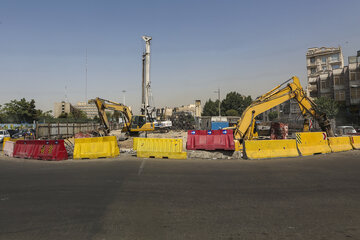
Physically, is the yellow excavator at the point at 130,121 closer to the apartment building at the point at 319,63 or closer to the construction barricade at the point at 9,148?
the construction barricade at the point at 9,148

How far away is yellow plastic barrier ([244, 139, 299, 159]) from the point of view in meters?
13.1

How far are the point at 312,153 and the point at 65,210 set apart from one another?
1338 cm

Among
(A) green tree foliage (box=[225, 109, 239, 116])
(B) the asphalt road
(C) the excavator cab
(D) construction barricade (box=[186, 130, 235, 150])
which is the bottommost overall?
(B) the asphalt road

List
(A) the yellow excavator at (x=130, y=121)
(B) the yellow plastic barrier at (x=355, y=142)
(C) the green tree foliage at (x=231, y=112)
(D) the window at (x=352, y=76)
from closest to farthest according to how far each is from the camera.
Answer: (B) the yellow plastic barrier at (x=355, y=142) → (A) the yellow excavator at (x=130, y=121) → (D) the window at (x=352, y=76) → (C) the green tree foliage at (x=231, y=112)

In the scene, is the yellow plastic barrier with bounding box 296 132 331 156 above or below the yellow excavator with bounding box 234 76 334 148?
below

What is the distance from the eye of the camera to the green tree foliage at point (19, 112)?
5428cm

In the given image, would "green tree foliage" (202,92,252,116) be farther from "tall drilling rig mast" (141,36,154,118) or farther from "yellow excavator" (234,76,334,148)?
"yellow excavator" (234,76,334,148)

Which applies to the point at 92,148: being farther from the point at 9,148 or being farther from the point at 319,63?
the point at 319,63

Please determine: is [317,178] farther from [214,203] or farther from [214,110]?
[214,110]

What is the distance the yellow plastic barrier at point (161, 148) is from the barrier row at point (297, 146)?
11.8 feet

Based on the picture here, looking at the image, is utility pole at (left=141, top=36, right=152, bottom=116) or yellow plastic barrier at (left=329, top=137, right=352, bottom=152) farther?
utility pole at (left=141, top=36, right=152, bottom=116)

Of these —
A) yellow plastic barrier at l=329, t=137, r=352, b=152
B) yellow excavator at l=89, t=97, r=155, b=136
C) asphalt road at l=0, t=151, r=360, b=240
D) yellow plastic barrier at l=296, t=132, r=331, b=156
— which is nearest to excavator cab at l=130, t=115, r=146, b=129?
yellow excavator at l=89, t=97, r=155, b=136

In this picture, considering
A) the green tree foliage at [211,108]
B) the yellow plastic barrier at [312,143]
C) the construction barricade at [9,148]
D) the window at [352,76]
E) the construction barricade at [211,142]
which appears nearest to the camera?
the construction barricade at [211,142]

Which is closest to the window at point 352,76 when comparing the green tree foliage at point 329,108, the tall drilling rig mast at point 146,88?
the green tree foliage at point 329,108
